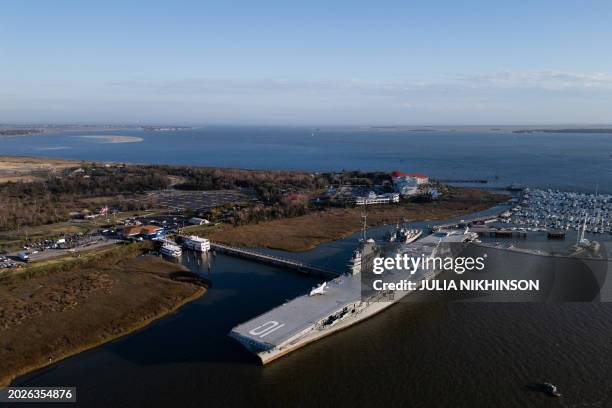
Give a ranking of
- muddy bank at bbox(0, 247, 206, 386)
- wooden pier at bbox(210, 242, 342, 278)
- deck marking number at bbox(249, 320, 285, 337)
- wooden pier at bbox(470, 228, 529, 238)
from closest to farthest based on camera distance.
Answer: deck marking number at bbox(249, 320, 285, 337) → muddy bank at bbox(0, 247, 206, 386) → wooden pier at bbox(210, 242, 342, 278) → wooden pier at bbox(470, 228, 529, 238)

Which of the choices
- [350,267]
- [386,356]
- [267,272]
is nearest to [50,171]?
[267,272]

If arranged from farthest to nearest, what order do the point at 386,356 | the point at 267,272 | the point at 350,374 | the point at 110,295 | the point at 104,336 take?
the point at 267,272, the point at 110,295, the point at 104,336, the point at 386,356, the point at 350,374

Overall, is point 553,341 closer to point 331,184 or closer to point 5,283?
point 5,283

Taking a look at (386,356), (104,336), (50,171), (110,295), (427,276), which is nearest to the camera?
(386,356)

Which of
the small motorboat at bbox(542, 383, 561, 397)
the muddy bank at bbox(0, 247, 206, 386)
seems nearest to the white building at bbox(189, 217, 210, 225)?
the muddy bank at bbox(0, 247, 206, 386)

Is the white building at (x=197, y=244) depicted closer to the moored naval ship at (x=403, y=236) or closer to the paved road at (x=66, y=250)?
the paved road at (x=66, y=250)

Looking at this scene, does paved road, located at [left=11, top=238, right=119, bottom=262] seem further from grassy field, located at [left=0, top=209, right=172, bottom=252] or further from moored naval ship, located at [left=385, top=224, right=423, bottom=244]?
moored naval ship, located at [left=385, top=224, right=423, bottom=244]

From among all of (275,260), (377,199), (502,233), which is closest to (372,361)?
(275,260)
